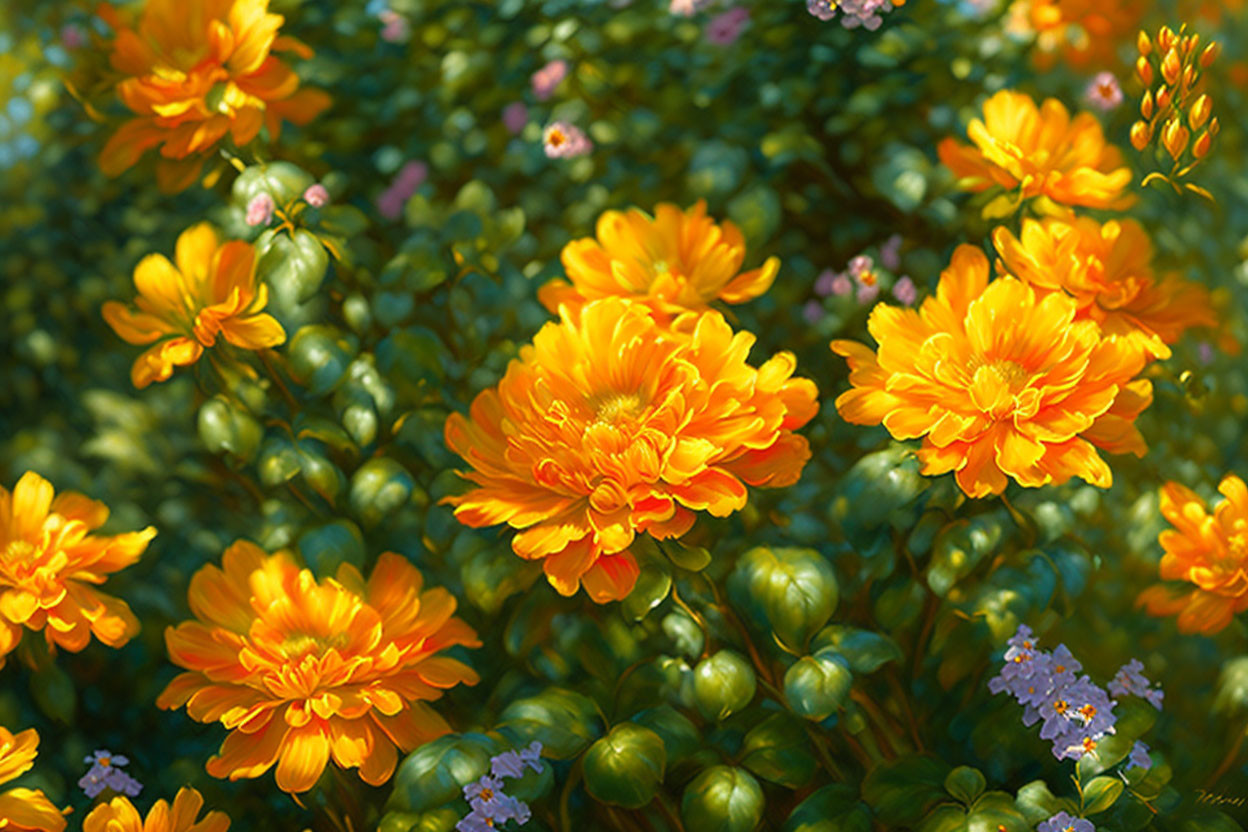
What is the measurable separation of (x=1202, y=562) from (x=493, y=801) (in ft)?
2.25

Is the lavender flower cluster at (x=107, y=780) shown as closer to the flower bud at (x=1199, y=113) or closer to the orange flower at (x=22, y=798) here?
the orange flower at (x=22, y=798)

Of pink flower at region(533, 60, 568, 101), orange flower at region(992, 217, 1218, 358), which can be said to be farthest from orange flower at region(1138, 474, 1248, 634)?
pink flower at region(533, 60, 568, 101)

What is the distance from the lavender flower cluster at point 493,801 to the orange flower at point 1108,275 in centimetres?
65

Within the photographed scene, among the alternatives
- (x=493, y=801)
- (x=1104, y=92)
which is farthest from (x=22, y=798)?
(x=1104, y=92)

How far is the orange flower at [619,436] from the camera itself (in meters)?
1.08

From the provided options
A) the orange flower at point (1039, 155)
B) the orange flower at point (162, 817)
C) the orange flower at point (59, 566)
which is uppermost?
the orange flower at point (1039, 155)

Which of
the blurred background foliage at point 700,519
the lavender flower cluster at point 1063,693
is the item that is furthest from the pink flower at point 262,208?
the lavender flower cluster at point 1063,693

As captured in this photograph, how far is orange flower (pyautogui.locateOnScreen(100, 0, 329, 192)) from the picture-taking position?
1274 mm

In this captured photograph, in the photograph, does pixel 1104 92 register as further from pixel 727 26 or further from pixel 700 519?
pixel 700 519

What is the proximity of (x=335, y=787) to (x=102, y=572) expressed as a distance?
1.01 ft

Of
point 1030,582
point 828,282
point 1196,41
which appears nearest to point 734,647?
point 1030,582

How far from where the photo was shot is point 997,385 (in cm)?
107

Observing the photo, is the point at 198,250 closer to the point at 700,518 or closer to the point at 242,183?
the point at 242,183

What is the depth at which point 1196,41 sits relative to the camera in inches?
46.9
